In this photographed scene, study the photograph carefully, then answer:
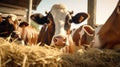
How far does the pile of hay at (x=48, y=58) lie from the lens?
243 cm

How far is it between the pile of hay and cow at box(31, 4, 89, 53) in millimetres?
1926

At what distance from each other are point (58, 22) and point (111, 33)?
2091 mm

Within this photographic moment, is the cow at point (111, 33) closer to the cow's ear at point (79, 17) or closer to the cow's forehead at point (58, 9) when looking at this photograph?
the cow's forehead at point (58, 9)

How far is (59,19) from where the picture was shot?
5254 mm

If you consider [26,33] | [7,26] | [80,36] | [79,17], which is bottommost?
[80,36]

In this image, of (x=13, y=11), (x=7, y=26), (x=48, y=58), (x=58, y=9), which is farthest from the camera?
(x=13, y=11)

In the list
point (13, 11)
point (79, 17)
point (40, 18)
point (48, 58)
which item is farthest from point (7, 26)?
point (13, 11)

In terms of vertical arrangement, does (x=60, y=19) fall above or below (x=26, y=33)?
above

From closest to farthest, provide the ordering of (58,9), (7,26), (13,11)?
(58,9)
(7,26)
(13,11)

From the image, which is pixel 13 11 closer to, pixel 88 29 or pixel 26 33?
pixel 26 33

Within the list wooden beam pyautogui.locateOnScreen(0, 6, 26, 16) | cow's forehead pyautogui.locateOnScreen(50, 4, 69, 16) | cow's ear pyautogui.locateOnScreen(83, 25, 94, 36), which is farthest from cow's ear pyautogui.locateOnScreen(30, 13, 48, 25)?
wooden beam pyautogui.locateOnScreen(0, 6, 26, 16)

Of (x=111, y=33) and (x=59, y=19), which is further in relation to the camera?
(x=59, y=19)

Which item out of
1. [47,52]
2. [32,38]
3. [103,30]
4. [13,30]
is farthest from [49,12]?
[47,52]

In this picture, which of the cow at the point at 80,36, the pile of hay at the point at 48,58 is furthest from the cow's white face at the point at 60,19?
the pile of hay at the point at 48,58
